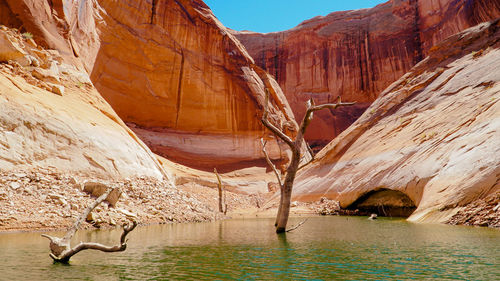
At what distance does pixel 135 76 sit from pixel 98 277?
118 ft

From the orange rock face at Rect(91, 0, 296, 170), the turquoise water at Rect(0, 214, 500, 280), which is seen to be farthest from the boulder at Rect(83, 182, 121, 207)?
the orange rock face at Rect(91, 0, 296, 170)

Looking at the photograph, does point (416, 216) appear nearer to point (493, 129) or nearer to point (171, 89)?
point (493, 129)

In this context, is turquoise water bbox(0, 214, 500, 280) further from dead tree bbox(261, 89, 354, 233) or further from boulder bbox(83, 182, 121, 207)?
boulder bbox(83, 182, 121, 207)

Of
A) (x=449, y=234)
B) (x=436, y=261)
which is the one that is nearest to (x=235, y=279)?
(x=436, y=261)

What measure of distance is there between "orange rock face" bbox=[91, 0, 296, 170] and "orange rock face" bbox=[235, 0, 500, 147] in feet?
68.9

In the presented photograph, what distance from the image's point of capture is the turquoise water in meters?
6.36

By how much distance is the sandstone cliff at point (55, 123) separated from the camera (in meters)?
15.3

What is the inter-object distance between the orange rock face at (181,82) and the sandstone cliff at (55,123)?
52.6ft

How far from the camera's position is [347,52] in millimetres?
64000

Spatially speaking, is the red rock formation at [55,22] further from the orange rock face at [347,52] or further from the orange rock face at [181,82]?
the orange rock face at [347,52]

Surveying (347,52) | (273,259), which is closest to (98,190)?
(273,259)

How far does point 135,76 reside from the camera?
131 feet

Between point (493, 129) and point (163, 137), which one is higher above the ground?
point (163, 137)

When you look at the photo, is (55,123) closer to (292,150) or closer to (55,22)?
(55,22)
